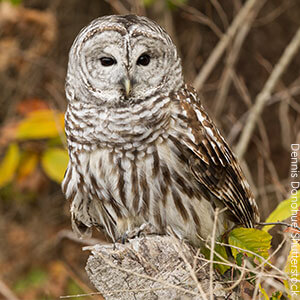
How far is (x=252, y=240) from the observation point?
9.22 ft

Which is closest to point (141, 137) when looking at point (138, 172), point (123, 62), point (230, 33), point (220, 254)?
point (138, 172)

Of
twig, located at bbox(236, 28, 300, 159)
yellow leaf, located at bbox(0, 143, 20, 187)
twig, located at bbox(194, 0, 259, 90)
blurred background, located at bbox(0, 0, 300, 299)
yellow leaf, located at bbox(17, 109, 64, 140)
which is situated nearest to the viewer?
yellow leaf, located at bbox(17, 109, 64, 140)

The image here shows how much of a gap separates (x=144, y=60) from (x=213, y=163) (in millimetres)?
671

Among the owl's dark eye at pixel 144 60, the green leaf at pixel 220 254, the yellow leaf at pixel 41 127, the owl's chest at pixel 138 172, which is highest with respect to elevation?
the owl's dark eye at pixel 144 60

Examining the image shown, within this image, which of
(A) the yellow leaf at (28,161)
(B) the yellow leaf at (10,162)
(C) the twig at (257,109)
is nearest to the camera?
(B) the yellow leaf at (10,162)

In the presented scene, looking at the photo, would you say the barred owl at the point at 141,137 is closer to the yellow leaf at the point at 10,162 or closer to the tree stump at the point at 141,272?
the tree stump at the point at 141,272

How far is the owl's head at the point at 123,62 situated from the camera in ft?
10.4

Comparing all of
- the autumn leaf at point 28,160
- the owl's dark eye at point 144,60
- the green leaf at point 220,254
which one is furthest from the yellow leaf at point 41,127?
the green leaf at point 220,254

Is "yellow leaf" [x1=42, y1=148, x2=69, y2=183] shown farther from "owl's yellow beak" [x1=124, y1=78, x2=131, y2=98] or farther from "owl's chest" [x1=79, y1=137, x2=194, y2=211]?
"owl's yellow beak" [x1=124, y1=78, x2=131, y2=98]

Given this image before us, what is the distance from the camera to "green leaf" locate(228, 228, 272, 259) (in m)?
2.78

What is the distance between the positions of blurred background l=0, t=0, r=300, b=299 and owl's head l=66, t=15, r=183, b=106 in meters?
2.03

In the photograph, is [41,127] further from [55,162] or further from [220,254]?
[220,254]

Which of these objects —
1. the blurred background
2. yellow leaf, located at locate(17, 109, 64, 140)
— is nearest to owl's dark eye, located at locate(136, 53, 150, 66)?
yellow leaf, located at locate(17, 109, 64, 140)

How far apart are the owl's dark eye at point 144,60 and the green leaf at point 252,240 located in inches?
39.8
